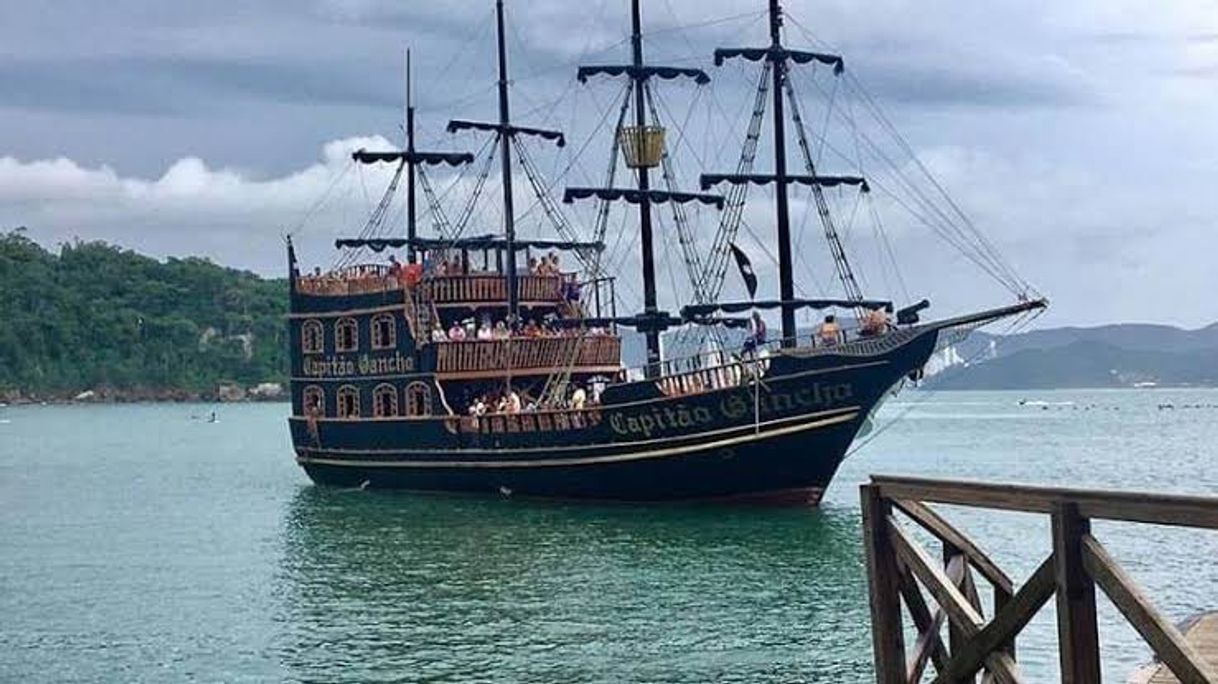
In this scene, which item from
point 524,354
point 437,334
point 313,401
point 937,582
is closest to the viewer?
point 937,582

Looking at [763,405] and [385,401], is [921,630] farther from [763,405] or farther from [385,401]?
[385,401]

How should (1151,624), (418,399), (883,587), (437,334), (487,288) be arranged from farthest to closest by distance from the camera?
(487,288)
(418,399)
(437,334)
(883,587)
(1151,624)

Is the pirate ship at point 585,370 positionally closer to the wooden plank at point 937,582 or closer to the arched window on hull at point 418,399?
the arched window on hull at point 418,399

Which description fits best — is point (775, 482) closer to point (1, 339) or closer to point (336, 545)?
point (336, 545)

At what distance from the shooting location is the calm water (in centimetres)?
2100

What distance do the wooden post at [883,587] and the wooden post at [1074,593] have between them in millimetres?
2069

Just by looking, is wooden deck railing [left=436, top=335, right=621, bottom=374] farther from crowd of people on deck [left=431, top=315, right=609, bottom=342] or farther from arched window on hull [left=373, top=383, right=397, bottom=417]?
arched window on hull [left=373, top=383, right=397, bottom=417]

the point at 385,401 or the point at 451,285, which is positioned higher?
the point at 451,285

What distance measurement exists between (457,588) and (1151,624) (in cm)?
2058

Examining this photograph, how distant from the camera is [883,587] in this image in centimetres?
1120

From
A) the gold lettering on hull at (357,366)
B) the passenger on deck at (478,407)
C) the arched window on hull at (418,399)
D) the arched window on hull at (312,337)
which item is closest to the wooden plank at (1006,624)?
the passenger on deck at (478,407)

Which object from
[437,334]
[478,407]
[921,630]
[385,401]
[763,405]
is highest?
[437,334]

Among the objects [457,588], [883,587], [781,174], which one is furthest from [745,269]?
[883,587]

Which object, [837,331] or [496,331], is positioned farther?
[496,331]
